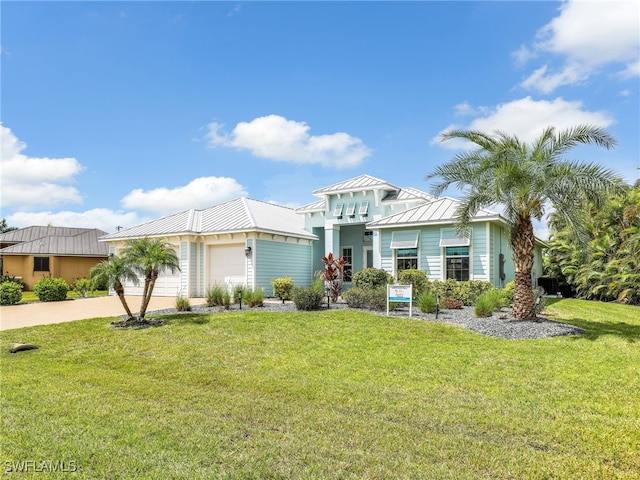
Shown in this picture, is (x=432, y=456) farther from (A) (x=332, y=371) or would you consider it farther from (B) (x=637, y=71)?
(B) (x=637, y=71)

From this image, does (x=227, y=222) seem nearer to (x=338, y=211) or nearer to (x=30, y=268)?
(x=338, y=211)

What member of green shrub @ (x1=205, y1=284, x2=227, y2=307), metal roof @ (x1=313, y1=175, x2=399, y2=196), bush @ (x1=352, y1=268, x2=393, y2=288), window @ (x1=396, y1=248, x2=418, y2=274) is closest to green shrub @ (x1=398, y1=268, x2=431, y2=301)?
bush @ (x1=352, y1=268, x2=393, y2=288)

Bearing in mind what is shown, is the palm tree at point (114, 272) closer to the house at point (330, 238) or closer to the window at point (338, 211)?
the house at point (330, 238)

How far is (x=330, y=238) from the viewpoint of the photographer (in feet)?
76.5

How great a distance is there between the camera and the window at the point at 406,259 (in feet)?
60.6

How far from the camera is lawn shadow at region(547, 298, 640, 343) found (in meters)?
10.0

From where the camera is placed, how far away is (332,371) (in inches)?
292

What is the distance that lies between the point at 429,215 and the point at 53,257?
2556cm

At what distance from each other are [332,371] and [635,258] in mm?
17877

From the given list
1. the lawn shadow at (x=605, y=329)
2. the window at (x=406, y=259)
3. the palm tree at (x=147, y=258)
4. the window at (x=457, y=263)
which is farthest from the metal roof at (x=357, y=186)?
the palm tree at (x=147, y=258)

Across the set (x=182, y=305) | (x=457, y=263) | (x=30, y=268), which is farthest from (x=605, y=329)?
(x=30, y=268)

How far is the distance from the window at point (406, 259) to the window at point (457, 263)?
1351mm

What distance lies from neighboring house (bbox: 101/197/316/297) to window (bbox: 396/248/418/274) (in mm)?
5779

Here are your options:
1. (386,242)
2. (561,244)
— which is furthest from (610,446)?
(561,244)
